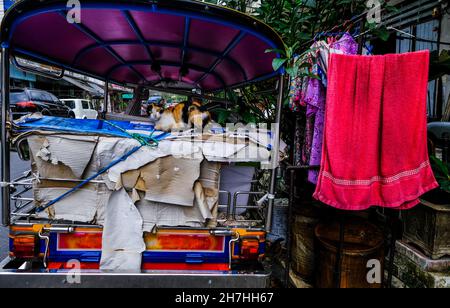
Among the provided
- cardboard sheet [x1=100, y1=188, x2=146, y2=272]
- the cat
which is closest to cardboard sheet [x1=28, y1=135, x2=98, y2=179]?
cardboard sheet [x1=100, y1=188, x2=146, y2=272]

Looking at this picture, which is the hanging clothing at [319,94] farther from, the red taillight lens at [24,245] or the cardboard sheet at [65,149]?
the red taillight lens at [24,245]

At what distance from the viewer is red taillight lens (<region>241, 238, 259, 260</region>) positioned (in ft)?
8.23

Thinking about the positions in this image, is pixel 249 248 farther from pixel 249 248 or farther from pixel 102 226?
pixel 102 226

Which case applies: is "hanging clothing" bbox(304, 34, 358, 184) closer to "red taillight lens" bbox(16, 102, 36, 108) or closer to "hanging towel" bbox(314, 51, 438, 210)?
"hanging towel" bbox(314, 51, 438, 210)

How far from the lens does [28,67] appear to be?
3010mm

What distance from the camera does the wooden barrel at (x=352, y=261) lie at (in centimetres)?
285

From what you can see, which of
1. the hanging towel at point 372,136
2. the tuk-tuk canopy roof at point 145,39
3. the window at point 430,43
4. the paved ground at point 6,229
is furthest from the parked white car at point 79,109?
the hanging towel at point 372,136

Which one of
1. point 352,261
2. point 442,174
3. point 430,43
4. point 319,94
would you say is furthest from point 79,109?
point 442,174

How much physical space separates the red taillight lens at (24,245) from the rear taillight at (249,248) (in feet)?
5.53

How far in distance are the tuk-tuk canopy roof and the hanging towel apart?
2.37ft

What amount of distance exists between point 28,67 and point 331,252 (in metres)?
3.60

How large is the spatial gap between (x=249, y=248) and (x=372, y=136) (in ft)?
4.65

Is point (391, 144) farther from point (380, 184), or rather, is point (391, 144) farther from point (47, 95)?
point (47, 95)
